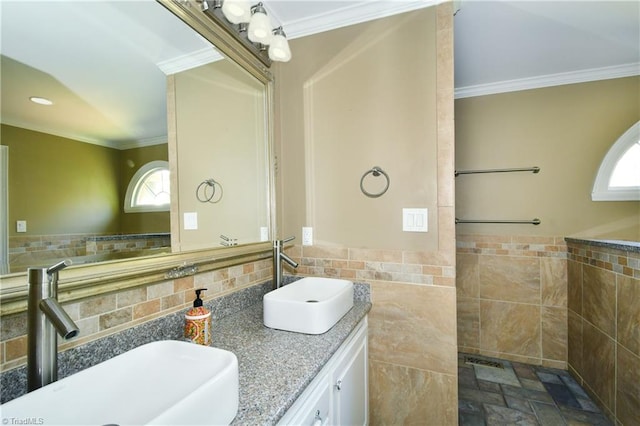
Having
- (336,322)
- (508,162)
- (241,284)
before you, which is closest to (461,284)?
(508,162)

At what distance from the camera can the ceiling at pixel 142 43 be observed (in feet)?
2.40

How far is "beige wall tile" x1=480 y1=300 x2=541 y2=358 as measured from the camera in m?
2.42

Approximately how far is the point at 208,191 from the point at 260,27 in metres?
0.80

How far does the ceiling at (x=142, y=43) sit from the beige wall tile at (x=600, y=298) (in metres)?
1.56

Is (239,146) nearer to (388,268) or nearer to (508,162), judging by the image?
(388,268)

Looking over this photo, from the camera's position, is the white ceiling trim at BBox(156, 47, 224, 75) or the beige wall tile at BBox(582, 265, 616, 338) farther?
the beige wall tile at BBox(582, 265, 616, 338)

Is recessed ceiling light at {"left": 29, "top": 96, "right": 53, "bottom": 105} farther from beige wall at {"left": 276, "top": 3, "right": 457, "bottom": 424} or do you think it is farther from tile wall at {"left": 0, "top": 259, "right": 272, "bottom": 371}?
beige wall at {"left": 276, "top": 3, "right": 457, "bottom": 424}

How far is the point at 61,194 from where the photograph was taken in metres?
0.78

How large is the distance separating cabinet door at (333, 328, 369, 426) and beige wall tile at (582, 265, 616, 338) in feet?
Result: 5.31

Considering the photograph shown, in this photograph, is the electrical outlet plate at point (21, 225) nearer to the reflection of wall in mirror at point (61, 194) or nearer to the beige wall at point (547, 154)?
the reflection of wall in mirror at point (61, 194)

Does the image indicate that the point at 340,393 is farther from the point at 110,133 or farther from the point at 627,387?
the point at 627,387

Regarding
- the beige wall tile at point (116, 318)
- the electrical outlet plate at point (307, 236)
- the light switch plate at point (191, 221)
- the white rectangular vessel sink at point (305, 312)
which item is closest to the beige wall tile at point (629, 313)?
the white rectangular vessel sink at point (305, 312)

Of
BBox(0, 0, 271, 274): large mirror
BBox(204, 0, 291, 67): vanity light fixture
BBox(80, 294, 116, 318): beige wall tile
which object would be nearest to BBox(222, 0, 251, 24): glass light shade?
BBox(204, 0, 291, 67): vanity light fixture

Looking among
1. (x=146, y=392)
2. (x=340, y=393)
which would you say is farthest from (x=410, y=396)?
(x=146, y=392)
